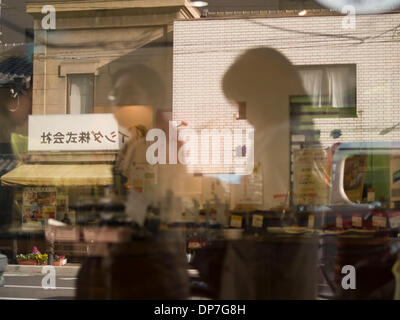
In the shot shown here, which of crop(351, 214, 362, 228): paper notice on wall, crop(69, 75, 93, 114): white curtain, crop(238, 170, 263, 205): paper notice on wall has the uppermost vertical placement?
crop(69, 75, 93, 114): white curtain

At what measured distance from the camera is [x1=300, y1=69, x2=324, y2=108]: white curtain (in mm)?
1594

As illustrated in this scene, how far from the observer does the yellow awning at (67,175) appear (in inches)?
59.1

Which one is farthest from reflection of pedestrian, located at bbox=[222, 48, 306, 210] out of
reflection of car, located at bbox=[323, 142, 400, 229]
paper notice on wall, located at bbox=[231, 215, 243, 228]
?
reflection of car, located at bbox=[323, 142, 400, 229]

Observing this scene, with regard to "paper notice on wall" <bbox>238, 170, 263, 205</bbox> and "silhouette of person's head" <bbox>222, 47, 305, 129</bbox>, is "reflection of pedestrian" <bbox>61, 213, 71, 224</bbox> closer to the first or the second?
"paper notice on wall" <bbox>238, 170, 263, 205</bbox>

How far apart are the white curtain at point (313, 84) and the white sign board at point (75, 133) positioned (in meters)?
0.75

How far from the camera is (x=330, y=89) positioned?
1580 millimetres

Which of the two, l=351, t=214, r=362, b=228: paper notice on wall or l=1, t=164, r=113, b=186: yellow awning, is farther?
l=351, t=214, r=362, b=228: paper notice on wall

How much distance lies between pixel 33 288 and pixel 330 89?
1370 mm

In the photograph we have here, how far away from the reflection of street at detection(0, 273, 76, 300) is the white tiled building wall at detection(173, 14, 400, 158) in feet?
2.51

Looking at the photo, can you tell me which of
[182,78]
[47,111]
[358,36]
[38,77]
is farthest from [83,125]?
[358,36]

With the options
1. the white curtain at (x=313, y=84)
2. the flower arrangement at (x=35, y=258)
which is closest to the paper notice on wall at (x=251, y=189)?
the white curtain at (x=313, y=84)

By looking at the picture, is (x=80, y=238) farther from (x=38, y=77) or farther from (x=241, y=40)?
(x=241, y=40)

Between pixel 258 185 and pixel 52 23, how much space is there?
102 centimetres

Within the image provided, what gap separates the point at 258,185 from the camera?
155 centimetres
